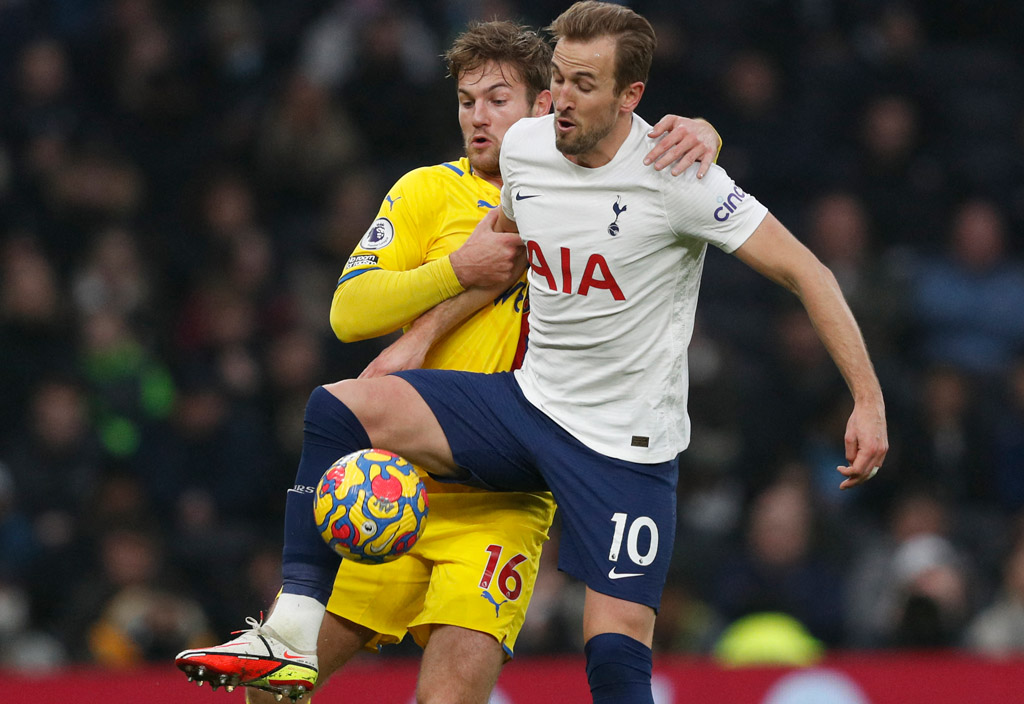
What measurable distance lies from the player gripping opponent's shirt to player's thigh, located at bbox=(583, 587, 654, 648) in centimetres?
43

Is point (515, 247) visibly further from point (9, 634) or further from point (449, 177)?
point (9, 634)

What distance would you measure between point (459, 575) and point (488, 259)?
3.13 feet

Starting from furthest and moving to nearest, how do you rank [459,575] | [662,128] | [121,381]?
[121,381], [459,575], [662,128]

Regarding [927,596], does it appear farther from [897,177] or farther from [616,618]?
[616,618]

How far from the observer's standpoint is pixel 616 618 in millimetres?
4156

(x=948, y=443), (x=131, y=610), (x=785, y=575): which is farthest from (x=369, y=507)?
(x=948, y=443)

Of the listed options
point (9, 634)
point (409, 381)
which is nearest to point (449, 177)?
point (409, 381)

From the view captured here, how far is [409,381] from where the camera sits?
4387 millimetres

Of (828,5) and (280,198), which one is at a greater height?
(828,5)

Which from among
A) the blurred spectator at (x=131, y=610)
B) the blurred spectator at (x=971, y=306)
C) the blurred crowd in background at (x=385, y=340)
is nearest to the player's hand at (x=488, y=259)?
the blurred crowd in background at (x=385, y=340)

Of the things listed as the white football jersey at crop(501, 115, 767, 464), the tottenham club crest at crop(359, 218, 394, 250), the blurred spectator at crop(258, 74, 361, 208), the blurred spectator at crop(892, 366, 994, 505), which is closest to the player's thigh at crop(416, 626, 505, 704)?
the white football jersey at crop(501, 115, 767, 464)

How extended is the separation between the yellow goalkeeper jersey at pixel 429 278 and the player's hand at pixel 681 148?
752mm

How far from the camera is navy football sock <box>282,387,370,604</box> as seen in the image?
4.20 meters

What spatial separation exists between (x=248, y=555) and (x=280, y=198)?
2.80 metres
